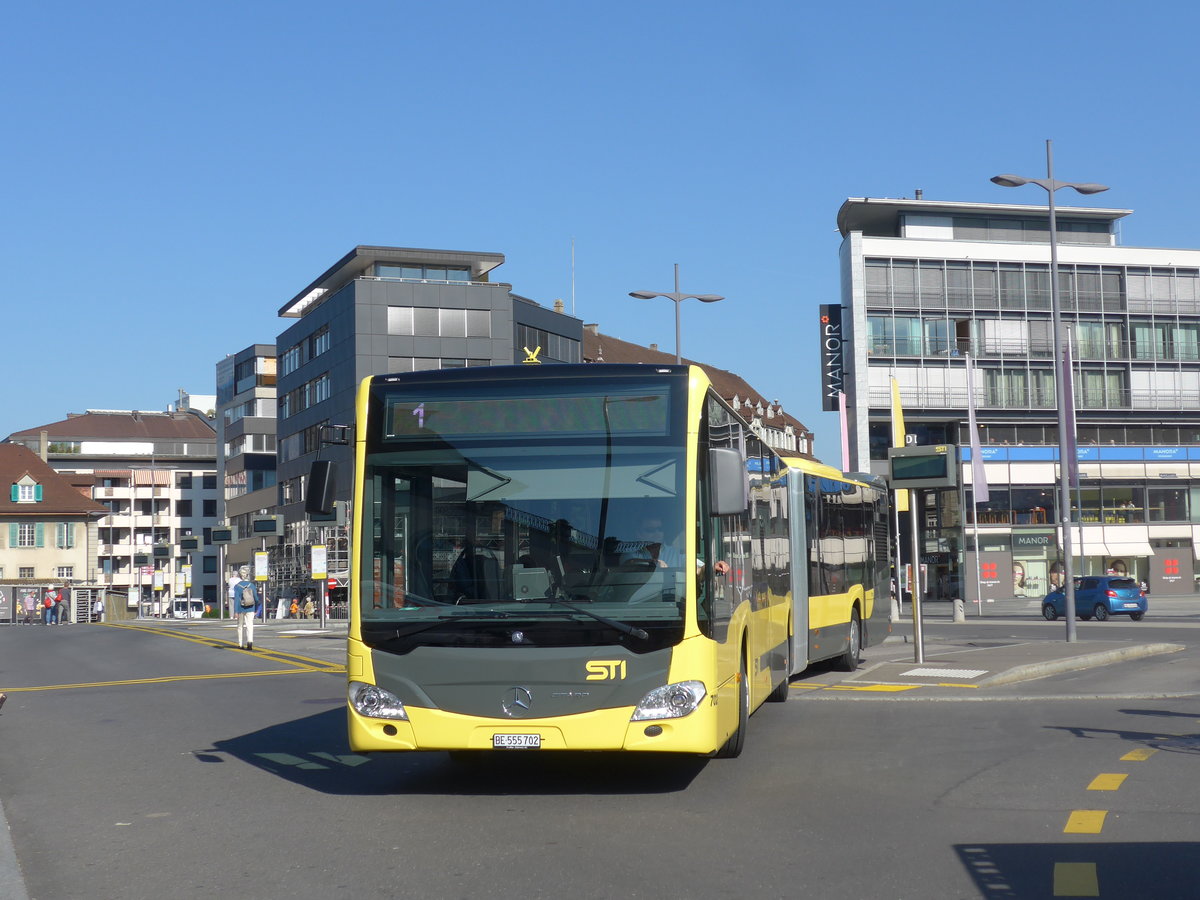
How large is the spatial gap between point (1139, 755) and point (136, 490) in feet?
467

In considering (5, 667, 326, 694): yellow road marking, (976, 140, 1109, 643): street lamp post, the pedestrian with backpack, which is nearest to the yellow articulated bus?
(5, 667, 326, 694): yellow road marking

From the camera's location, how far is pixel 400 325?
8050 cm

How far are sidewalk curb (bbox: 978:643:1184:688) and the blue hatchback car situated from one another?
1884cm

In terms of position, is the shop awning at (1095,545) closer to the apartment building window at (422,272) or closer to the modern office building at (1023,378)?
the modern office building at (1023,378)

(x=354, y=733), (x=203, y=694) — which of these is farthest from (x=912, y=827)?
(x=203, y=694)

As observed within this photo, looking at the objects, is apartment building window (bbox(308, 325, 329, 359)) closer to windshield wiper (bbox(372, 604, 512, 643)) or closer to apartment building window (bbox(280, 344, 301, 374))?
apartment building window (bbox(280, 344, 301, 374))

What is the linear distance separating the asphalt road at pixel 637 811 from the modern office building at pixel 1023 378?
59854 mm

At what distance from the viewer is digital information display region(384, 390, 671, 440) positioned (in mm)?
9977

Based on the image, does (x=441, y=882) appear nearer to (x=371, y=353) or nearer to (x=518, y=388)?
(x=518, y=388)

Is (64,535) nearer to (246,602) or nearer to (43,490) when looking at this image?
(43,490)

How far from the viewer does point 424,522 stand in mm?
9953

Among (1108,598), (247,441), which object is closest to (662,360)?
(247,441)

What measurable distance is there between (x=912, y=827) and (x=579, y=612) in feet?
8.11

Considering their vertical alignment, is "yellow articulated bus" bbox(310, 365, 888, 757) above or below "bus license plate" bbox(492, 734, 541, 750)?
above
